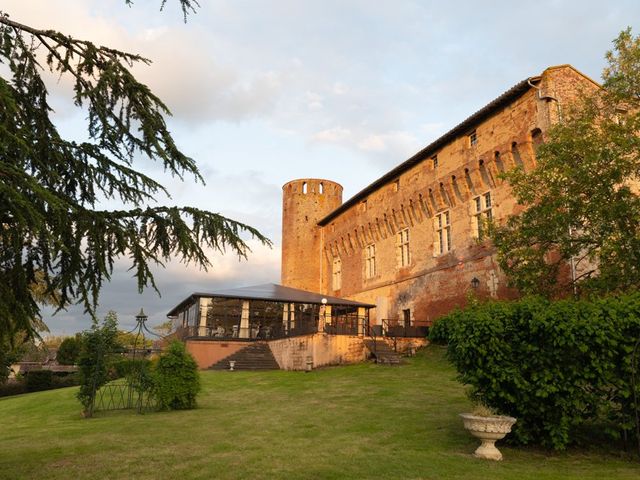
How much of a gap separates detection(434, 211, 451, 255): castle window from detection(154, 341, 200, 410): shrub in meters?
16.6

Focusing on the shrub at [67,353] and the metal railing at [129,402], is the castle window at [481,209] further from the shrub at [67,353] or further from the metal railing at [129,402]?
the shrub at [67,353]

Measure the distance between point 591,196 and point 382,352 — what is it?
11.6 metres

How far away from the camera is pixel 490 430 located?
653 cm

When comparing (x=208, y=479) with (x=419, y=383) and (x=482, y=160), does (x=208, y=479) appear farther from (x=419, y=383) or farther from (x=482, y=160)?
(x=482, y=160)

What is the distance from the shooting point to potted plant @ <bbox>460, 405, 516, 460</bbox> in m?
6.51

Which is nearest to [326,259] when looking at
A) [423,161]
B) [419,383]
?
[423,161]

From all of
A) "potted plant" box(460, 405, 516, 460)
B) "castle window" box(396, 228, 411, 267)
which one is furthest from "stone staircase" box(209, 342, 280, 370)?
"potted plant" box(460, 405, 516, 460)

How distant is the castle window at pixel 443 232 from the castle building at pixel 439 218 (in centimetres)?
5

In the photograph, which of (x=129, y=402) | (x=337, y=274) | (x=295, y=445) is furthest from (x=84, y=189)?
(x=337, y=274)

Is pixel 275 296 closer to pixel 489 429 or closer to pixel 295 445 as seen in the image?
pixel 295 445

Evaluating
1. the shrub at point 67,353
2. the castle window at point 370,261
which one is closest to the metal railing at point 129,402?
the castle window at point 370,261

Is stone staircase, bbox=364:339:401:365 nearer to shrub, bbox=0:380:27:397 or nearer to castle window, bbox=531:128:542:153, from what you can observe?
castle window, bbox=531:128:542:153

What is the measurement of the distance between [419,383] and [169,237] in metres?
11.1

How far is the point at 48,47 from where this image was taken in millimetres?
5941
